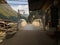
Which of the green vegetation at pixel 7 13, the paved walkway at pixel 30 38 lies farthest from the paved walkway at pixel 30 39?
the green vegetation at pixel 7 13

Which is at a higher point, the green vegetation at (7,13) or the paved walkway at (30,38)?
the green vegetation at (7,13)

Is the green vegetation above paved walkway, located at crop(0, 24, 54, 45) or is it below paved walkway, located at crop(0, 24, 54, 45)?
above

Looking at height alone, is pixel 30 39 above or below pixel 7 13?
below

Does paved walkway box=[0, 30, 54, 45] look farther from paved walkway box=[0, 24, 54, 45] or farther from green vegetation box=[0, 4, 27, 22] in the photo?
green vegetation box=[0, 4, 27, 22]

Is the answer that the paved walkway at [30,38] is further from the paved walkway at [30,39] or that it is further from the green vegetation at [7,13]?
→ the green vegetation at [7,13]

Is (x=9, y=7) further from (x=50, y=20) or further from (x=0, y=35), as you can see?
Answer: (x=50, y=20)

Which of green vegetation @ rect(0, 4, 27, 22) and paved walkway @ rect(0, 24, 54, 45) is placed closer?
paved walkway @ rect(0, 24, 54, 45)

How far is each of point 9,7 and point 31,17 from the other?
0.84 m

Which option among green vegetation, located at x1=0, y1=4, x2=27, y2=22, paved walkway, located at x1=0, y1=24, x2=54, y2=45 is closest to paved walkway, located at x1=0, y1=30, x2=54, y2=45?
paved walkway, located at x1=0, y1=24, x2=54, y2=45

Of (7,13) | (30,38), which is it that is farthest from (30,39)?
(7,13)

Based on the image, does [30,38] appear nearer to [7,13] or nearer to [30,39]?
[30,39]

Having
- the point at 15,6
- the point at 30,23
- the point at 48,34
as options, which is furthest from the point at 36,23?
the point at 15,6

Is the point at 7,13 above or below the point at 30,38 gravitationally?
above

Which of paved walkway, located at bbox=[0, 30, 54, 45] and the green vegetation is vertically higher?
the green vegetation
